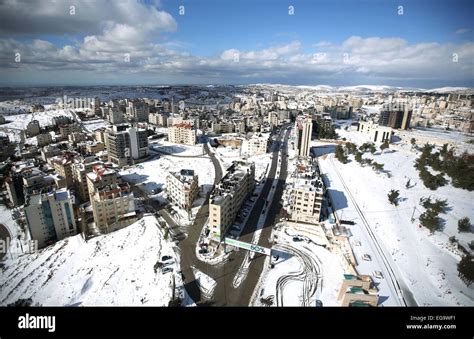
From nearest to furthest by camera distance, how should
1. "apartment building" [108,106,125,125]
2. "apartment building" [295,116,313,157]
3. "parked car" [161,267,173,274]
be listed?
"parked car" [161,267,173,274]
"apartment building" [295,116,313,157]
"apartment building" [108,106,125,125]

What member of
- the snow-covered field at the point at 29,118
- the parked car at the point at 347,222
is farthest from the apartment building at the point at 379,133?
the snow-covered field at the point at 29,118

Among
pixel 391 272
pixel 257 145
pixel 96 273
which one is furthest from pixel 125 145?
pixel 391 272

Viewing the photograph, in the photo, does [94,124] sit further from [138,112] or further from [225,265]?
[225,265]

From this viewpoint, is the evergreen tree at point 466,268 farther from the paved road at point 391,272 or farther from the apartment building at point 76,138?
the apartment building at point 76,138

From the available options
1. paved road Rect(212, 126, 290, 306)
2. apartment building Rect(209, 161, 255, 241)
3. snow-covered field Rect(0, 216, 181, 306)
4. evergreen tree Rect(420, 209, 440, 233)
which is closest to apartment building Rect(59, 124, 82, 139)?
snow-covered field Rect(0, 216, 181, 306)

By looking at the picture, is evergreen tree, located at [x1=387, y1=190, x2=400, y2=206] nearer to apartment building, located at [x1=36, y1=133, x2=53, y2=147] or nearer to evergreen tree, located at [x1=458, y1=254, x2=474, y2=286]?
evergreen tree, located at [x1=458, y1=254, x2=474, y2=286]
